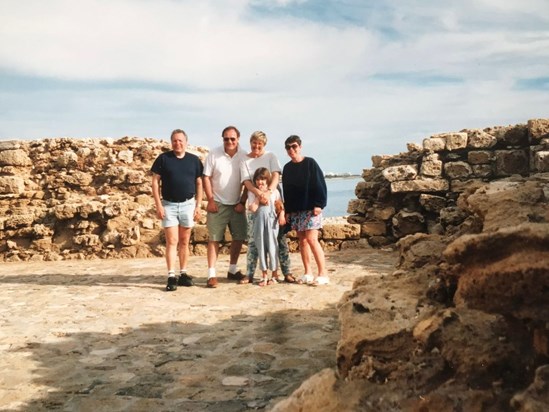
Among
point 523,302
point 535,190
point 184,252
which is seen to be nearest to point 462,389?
point 523,302

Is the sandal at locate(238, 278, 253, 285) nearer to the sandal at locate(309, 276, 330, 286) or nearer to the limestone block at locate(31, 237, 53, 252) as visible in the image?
the sandal at locate(309, 276, 330, 286)

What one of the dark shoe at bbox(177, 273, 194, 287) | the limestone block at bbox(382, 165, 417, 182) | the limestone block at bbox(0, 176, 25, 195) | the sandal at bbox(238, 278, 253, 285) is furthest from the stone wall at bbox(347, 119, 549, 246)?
the limestone block at bbox(0, 176, 25, 195)

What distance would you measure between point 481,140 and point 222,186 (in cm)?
514

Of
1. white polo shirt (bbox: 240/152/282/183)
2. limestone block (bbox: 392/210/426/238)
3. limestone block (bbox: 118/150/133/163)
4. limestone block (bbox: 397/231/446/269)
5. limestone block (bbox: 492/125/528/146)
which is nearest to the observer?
limestone block (bbox: 397/231/446/269)

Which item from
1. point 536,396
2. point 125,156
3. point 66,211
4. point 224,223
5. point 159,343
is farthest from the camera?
point 125,156

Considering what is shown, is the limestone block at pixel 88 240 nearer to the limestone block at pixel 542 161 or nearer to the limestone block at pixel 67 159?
the limestone block at pixel 67 159

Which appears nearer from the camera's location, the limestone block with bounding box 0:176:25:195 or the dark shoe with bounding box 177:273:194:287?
the dark shoe with bounding box 177:273:194:287

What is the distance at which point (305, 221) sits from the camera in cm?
670

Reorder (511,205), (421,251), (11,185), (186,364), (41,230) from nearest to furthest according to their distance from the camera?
(511,205) → (421,251) → (186,364) → (41,230) → (11,185)

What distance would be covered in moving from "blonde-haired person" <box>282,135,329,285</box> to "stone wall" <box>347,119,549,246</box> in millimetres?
3270

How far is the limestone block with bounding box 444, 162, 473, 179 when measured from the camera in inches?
370

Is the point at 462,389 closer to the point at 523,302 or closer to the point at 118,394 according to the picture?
the point at 523,302

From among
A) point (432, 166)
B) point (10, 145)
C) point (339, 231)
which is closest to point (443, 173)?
point (432, 166)

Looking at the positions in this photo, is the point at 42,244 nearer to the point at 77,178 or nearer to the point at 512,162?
the point at 77,178
